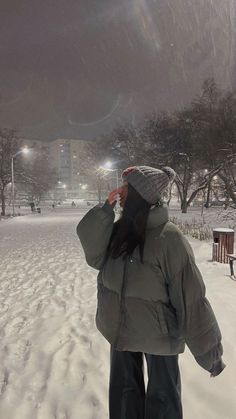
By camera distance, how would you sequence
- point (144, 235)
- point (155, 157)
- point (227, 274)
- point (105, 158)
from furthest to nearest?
point (105, 158)
point (155, 157)
point (227, 274)
point (144, 235)

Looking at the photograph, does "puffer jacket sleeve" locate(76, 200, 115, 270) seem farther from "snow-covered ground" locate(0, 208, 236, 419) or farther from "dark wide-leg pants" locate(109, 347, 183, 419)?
"snow-covered ground" locate(0, 208, 236, 419)

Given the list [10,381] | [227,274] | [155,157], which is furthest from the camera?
[155,157]

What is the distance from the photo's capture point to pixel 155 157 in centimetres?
Answer: 3162

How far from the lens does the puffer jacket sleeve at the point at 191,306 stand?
77.5 inches

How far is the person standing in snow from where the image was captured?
1.98m

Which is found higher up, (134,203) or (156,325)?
(134,203)

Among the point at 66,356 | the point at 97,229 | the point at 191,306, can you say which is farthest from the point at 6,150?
the point at 191,306

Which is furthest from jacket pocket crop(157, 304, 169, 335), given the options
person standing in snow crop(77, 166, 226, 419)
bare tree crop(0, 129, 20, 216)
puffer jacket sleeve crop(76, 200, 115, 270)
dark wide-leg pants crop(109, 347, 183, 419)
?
bare tree crop(0, 129, 20, 216)

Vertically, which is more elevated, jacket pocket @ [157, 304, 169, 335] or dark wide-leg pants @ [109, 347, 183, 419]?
jacket pocket @ [157, 304, 169, 335]

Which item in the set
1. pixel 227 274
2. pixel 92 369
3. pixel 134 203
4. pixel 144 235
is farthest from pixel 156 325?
pixel 227 274

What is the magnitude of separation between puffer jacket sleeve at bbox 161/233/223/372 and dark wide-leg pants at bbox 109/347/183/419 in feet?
0.79

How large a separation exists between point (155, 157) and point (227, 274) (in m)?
25.0

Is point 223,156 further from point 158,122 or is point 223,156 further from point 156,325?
point 156,325

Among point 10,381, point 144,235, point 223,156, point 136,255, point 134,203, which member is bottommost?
point 10,381
